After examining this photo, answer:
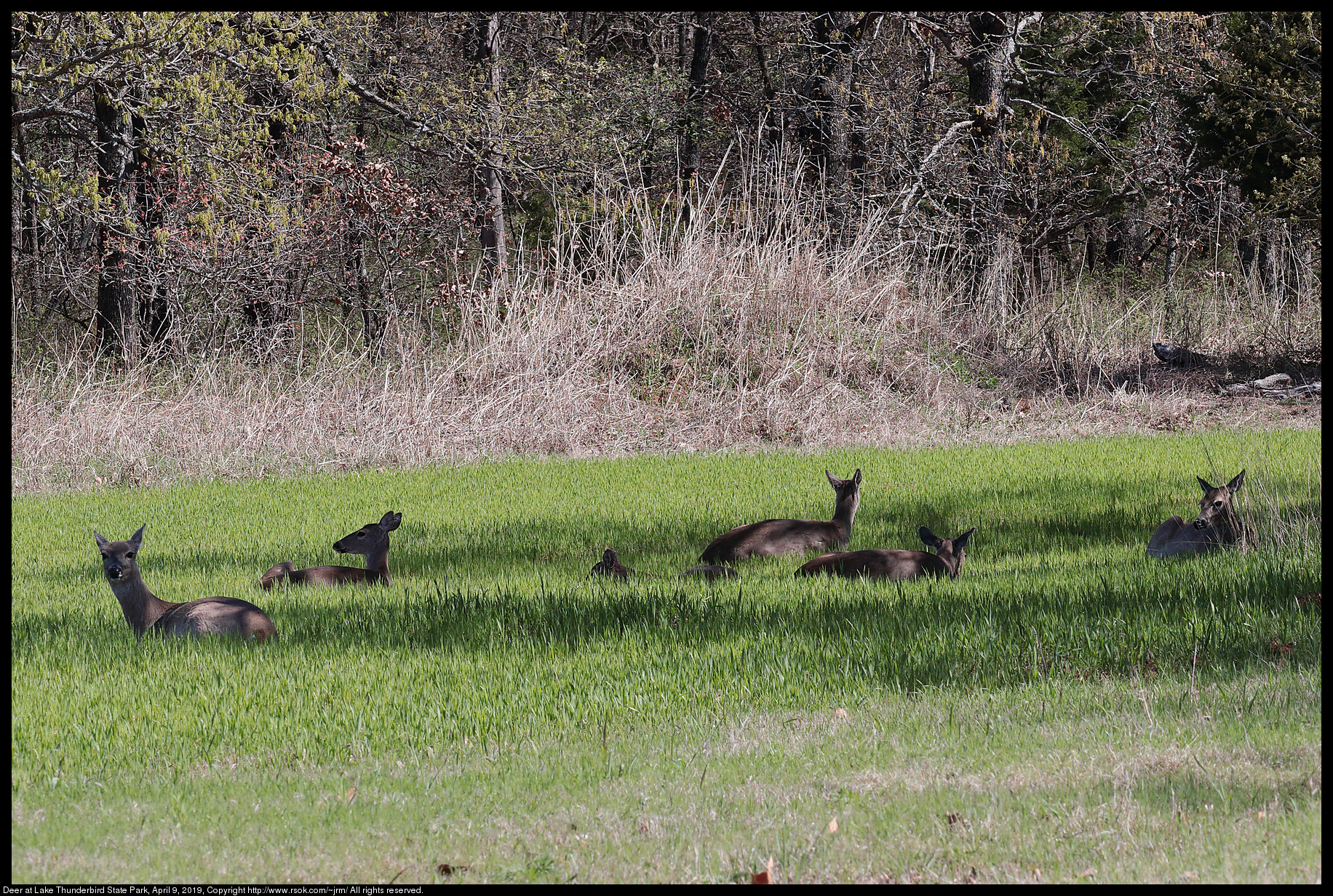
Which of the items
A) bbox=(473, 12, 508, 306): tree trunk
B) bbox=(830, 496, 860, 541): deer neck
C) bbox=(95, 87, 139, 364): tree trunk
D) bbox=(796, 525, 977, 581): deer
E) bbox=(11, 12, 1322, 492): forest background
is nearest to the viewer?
bbox=(796, 525, 977, 581): deer

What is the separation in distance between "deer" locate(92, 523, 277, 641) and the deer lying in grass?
2.47 metres

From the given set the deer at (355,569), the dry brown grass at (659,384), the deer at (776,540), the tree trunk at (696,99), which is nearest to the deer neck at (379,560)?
the deer at (355,569)

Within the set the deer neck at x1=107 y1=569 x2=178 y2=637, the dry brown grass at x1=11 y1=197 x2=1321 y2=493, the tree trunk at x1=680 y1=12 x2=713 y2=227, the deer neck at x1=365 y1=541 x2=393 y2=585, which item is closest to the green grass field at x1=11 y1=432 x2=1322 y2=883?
the deer neck at x1=107 y1=569 x2=178 y2=637

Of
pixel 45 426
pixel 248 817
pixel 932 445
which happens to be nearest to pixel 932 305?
pixel 932 445

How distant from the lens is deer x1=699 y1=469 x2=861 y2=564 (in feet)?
33.1

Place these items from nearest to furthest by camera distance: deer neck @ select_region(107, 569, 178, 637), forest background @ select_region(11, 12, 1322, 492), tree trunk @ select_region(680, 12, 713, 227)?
deer neck @ select_region(107, 569, 178, 637) → forest background @ select_region(11, 12, 1322, 492) → tree trunk @ select_region(680, 12, 713, 227)

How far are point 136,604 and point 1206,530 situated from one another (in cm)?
697

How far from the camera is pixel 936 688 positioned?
6309 millimetres

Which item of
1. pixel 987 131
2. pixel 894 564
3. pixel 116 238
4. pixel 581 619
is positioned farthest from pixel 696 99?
pixel 581 619

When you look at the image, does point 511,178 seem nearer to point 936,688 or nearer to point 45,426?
point 45,426

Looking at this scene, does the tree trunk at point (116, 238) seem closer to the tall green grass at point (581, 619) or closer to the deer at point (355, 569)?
the tall green grass at point (581, 619)

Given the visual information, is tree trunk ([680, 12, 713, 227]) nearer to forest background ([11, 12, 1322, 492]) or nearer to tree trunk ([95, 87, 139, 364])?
forest background ([11, 12, 1322, 492])

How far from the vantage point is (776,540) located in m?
10.2

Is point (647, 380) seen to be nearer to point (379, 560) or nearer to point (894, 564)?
point (379, 560)
